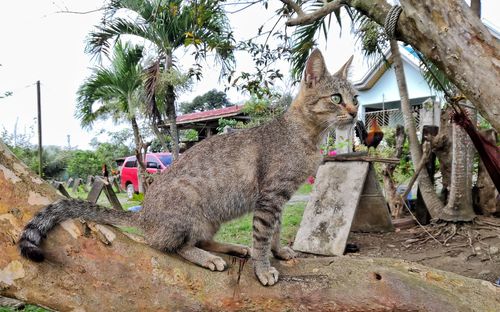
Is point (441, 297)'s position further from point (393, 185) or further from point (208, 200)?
point (393, 185)

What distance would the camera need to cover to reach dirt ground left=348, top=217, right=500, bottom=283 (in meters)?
4.47

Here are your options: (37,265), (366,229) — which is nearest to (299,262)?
(37,265)

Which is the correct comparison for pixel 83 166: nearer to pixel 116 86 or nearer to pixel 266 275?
pixel 116 86

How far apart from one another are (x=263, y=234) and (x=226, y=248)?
362 millimetres

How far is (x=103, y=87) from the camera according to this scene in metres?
12.1

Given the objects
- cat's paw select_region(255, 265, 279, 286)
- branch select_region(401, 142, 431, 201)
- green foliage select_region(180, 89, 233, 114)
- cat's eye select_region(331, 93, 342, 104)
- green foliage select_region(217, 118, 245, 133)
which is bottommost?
cat's paw select_region(255, 265, 279, 286)

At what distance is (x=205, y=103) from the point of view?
2630 centimetres

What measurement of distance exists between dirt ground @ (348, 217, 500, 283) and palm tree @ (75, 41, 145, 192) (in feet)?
23.9

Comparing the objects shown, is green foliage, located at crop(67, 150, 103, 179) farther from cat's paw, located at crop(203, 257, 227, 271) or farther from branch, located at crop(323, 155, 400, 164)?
cat's paw, located at crop(203, 257, 227, 271)

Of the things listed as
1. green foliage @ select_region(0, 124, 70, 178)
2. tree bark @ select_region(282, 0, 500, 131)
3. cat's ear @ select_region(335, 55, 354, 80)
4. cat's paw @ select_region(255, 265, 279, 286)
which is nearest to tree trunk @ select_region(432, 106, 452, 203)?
cat's ear @ select_region(335, 55, 354, 80)

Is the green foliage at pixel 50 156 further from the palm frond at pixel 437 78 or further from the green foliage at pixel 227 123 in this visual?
the palm frond at pixel 437 78

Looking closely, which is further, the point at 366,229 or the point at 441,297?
the point at 366,229

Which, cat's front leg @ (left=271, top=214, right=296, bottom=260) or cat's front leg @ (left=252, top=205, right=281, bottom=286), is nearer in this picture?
cat's front leg @ (left=252, top=205, right=281, bottom=286)

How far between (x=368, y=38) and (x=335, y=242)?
339 cm
